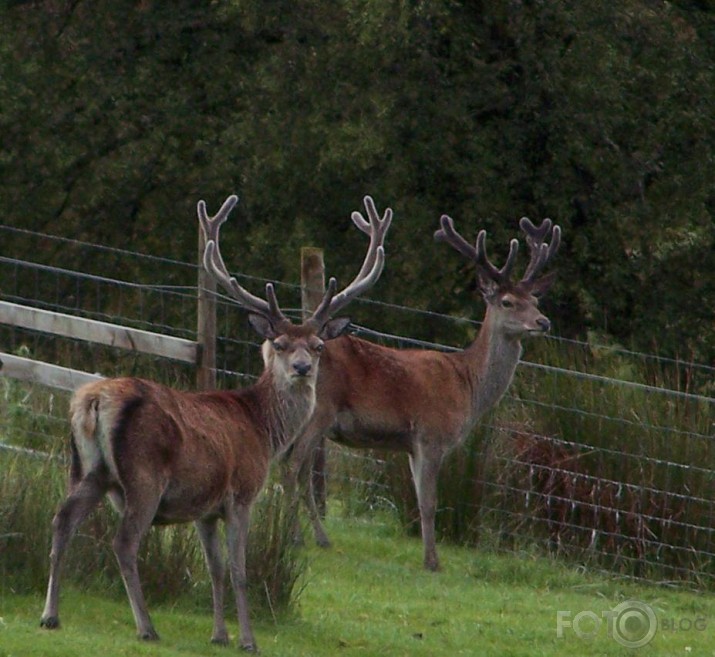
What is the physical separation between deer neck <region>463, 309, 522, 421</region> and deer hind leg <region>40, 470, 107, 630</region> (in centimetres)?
421

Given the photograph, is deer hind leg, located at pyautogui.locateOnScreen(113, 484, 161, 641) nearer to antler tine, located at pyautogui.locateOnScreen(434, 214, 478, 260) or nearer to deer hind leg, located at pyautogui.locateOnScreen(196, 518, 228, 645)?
deer hind leg, located at pyautogui.locateOnScreen(196, 518, 228, 645)

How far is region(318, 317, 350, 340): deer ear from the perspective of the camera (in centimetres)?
877

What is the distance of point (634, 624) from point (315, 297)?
10.7ft

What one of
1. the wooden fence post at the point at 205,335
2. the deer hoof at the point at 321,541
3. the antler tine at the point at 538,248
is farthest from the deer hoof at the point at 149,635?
the antler tine at the point at 538,248

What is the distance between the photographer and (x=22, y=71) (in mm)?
18297

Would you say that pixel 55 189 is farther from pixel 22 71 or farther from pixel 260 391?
pixel 260 391

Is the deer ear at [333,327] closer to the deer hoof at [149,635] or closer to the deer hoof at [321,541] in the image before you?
the deer hoof at [321,541]

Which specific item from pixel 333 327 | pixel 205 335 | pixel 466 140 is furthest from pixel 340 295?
pixel 466 140

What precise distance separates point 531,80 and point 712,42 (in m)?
2.06

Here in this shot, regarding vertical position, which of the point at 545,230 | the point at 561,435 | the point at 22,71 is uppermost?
the point at 22,71

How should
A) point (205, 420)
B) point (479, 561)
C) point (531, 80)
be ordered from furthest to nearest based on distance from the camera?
1. point (531, 80)
2. point (479, 561)
3. point (205, 420)

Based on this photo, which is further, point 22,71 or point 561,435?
point 22,71

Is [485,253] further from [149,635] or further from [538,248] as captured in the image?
[149,635]

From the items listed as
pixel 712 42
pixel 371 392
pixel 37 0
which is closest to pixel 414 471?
pixel 371 392
